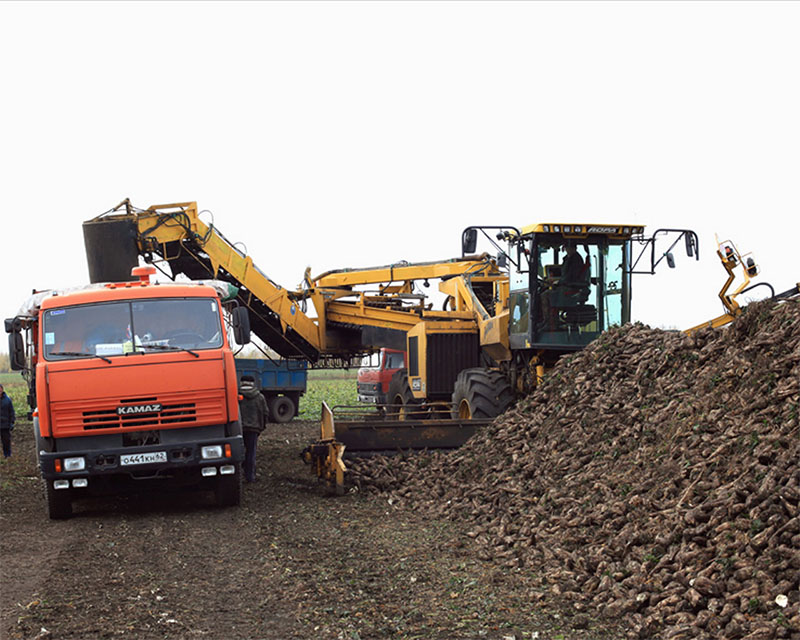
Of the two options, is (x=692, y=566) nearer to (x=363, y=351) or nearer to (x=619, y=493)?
(x=619, y=493)

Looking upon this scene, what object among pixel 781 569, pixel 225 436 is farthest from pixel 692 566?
pixel 225 436

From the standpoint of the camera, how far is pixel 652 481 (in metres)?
7.90

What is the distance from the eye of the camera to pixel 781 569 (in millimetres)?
5930

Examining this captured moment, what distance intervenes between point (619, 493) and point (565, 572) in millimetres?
1255

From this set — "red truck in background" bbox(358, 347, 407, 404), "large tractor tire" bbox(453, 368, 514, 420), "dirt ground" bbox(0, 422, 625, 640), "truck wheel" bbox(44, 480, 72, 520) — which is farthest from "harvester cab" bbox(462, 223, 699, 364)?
"red truck in background" bbox(358, 347, 407, 404)

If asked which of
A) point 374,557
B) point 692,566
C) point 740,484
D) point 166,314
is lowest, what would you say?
point 374,557

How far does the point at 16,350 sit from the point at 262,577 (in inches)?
209

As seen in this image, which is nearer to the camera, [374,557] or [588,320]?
[374,557]

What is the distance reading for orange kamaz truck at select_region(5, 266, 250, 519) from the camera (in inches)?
410

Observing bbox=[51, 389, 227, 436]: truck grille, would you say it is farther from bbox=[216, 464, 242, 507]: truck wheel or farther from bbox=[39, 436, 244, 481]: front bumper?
bbox=[216, 464, 242, 507]: truck wheel

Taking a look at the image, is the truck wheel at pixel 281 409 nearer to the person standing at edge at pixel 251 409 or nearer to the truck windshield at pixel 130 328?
the person standing at edge at pixel 251 409

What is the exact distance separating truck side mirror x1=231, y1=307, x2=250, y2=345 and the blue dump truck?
15.8 m

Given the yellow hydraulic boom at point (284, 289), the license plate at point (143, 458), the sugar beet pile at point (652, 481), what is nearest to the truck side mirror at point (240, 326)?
the license plate at point (143, 458)

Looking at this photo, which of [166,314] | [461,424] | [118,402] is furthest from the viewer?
[461,424]
